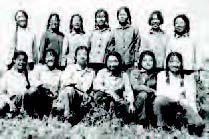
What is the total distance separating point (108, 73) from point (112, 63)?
0.18 metres

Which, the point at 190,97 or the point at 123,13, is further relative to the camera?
the point at 123,13

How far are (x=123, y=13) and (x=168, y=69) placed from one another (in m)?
1.20

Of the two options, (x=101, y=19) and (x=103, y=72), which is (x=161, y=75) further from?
(x=101, y=19)

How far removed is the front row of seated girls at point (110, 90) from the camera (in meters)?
6.41

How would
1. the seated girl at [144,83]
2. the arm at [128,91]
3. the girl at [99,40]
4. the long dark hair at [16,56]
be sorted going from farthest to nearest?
the long dark hair at [16,56] < the girl at [99,40] < the arm at [128,91] < the seated girl at [144,83]

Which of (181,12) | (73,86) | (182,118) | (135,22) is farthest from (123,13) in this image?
(182,118)

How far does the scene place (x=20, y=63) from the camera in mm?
7375

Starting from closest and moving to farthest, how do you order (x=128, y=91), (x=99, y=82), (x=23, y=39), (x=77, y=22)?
(x=128, y=91), (x=99, y=82), (x=77, y=22), (x=23, y=39)

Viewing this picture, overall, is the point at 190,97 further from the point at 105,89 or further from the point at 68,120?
the point at 68,120

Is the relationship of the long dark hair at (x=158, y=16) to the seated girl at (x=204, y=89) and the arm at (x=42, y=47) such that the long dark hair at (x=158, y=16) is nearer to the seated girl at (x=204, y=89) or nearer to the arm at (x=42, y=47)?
the seated girl at (x=204, y=89)

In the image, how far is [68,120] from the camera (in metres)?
6.48

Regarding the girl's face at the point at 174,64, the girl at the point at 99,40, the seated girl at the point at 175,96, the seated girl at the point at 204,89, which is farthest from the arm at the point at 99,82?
the seated girl at the point at 204,89

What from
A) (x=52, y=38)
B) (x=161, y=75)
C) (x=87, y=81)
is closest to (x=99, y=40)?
(x=87, y=81)

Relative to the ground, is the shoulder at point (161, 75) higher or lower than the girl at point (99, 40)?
lower
